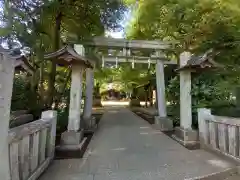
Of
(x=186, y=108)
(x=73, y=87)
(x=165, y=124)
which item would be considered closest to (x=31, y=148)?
(x=73, y=87)

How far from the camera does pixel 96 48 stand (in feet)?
29.9

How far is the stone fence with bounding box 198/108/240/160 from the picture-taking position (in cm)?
461

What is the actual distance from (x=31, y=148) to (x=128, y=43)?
629 cm

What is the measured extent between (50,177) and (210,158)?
3479 mm

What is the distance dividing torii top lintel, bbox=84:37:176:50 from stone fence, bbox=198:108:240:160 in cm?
399

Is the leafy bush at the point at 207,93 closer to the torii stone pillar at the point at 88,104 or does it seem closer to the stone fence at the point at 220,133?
the stone fence at the point at 220,133

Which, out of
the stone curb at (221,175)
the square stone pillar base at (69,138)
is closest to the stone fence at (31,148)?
the square stone pillar base at (69,138)

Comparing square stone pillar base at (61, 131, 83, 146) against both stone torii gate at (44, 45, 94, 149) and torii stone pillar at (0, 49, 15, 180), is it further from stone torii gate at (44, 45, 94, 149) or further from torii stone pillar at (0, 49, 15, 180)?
torii stone pillar at (0, 49, 15, 180)

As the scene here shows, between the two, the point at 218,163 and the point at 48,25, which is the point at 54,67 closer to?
the point at 48,25

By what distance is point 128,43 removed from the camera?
9070 mm

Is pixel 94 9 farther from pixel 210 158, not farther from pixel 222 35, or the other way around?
pixel 210 158

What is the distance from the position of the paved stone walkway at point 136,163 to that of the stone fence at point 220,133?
256 mm

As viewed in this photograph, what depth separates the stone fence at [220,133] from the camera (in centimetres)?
461

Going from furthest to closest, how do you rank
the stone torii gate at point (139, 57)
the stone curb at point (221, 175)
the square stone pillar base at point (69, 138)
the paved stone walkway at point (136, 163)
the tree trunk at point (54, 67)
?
the tree trunk at point (54, 67) < the stone torii gate at point (139, 57) < the square stone pillar base at point (69, 138) < the paved stone walkway at point (136, 163) < the stone curb at point (221, 175)
